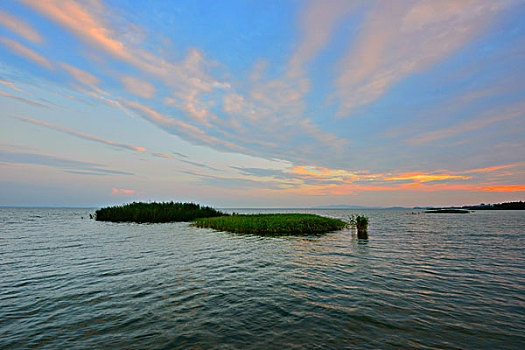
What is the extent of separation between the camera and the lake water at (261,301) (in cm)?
688

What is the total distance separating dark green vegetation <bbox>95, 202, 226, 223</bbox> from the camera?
49.4m

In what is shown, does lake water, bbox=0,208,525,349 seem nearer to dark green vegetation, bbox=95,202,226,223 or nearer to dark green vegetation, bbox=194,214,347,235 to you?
dark green vegetation, bbox=194,214,347,235

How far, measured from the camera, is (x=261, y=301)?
Result: 972 cm

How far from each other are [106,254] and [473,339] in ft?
74.3

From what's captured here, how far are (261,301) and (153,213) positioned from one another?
4604cm

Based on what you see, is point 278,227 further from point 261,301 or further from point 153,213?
point 153,213

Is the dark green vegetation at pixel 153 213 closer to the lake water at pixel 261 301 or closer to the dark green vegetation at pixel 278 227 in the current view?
the dark green vegetation at pixel 278 227

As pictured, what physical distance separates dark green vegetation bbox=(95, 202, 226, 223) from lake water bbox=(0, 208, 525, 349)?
103ft

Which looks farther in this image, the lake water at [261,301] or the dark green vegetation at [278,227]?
the dark green vegetation at [278,227]

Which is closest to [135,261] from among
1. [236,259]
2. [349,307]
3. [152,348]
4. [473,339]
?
[236,259]

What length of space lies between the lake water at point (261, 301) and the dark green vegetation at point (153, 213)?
31483 millimetres

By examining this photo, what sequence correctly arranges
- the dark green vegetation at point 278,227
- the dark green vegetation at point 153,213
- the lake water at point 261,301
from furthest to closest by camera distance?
the dark green vegetation at point 153,213 < the dark green vegetation at point 278,227 < the lake water at point 261,301

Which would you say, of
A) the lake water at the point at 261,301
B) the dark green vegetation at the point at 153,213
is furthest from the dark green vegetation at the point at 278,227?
the dark green vegetation at the point at 153,213

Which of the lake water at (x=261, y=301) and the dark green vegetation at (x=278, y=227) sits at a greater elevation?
the dark green vegetation at (x=278, y=227)
